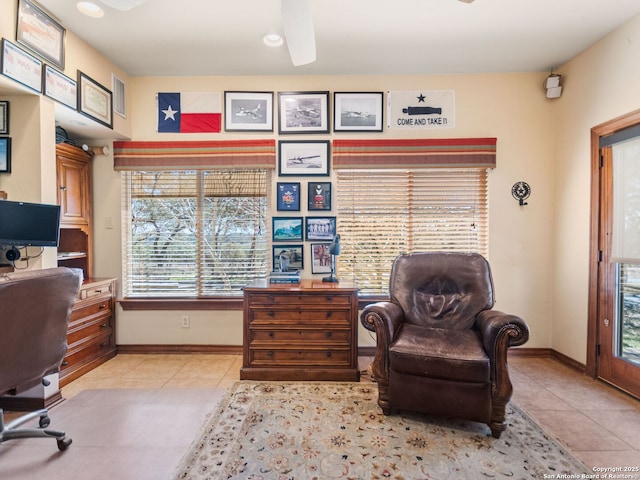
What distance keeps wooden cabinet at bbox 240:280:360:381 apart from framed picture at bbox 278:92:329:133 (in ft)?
5.40

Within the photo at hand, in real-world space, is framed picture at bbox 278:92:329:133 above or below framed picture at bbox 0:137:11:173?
above

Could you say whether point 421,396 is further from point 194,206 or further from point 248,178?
point 194,206

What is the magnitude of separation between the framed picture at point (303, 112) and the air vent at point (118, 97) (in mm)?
1528

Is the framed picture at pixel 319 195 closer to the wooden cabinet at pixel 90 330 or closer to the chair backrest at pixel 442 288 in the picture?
the chair backrest at pixel 442 288

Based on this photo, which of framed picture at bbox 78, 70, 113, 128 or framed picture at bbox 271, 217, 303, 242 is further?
framed picture at bbox 271, 217, 303, 242

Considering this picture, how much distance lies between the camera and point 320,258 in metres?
3.21

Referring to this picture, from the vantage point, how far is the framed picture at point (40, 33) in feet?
6.79

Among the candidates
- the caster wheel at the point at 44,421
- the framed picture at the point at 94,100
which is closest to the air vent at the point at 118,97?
the framed picture at the point at 94,100

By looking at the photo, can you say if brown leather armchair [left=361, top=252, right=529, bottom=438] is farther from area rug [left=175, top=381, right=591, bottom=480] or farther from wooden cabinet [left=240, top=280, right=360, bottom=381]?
wooden cabinet [left=240, top=280, right=360, bottom=381]

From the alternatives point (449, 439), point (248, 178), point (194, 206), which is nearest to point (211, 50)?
point (248, 178)

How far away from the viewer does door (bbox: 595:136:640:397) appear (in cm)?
238

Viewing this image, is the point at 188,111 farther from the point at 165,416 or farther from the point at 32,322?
the point at 165,416

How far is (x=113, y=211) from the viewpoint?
10.5 feet

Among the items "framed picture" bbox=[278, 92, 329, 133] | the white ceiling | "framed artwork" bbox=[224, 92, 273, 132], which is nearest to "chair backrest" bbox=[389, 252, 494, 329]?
"framed picture" bbox=[278, 92, 329, 133]
